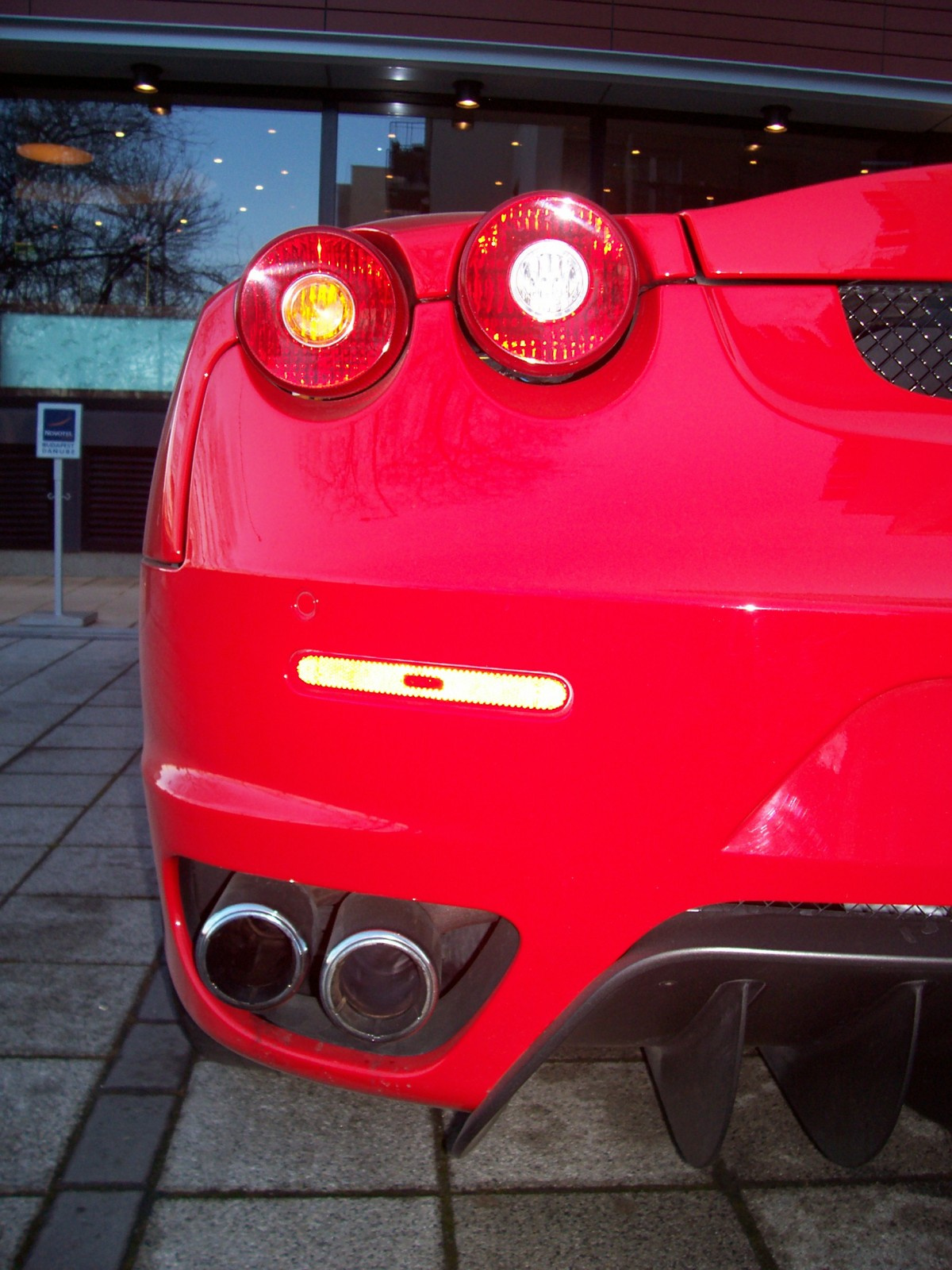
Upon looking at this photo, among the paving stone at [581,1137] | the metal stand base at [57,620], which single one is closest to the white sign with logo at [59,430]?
the metal stand base at [57,620]

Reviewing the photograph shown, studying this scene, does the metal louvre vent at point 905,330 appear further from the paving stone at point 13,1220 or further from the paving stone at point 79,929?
the paving stone at point 79,929

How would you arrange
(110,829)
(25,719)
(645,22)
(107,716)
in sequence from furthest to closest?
(645,22) → (107,716) → (25,719) → (110,829)

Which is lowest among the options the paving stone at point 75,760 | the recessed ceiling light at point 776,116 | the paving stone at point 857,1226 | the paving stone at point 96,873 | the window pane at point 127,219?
the paving stone at point 96,873

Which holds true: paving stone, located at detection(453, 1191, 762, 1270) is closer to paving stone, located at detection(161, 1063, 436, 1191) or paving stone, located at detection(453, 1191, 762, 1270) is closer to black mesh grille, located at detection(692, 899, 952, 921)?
paving stone, located at detection(161, 1063, 436, 1191)

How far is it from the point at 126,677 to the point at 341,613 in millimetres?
4709

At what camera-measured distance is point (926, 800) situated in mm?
1214

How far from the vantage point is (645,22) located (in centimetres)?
836

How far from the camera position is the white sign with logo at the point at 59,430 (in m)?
7.33

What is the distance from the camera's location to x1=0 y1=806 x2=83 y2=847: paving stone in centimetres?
328

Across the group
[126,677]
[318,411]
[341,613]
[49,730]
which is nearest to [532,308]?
[318,411]

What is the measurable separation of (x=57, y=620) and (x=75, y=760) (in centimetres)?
325

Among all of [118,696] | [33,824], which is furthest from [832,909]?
[118,696]

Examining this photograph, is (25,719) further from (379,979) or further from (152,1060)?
(379,979)

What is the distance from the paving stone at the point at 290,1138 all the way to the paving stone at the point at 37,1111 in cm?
18
